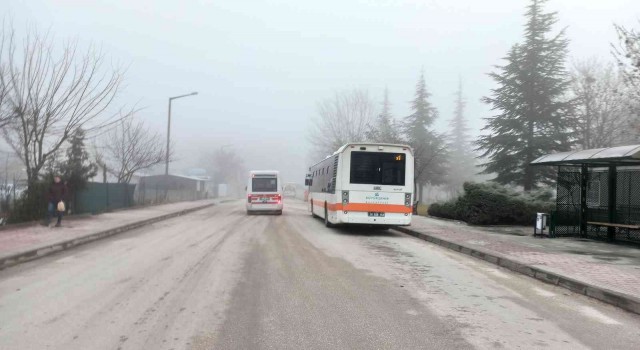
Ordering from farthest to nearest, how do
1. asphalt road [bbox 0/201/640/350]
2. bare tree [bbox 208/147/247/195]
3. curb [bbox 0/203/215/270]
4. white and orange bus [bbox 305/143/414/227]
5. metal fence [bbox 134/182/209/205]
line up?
bare tree [bbox 208/147/247/195] → metal fence [bbox 134/182/209/205] → white and orange bus [bbox 305/143/414/227] → curb [bbox 0/203/215/270] → asphalt road [bbox 0/201/640/350]

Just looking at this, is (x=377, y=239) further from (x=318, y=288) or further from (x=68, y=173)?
(x=68, y=173)

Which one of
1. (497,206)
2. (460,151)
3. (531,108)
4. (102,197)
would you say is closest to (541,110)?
(531,108)

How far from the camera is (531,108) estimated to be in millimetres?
30156

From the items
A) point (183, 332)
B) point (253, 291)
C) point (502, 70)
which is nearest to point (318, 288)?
point (253, 291)

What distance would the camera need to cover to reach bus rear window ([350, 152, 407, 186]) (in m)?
16.3

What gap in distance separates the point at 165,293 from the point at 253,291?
1.26 m

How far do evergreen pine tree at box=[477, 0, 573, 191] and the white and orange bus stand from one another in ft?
53.9

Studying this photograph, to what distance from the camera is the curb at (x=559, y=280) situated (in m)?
6.87

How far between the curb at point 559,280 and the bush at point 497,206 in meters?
Result: 6.64

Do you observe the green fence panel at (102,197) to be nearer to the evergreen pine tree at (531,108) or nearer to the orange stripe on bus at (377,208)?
the orange stripe on bus at (377,208)

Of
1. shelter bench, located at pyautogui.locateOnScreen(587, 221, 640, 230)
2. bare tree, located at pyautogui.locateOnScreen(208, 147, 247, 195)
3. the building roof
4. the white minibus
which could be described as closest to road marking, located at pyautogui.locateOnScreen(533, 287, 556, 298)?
the building roof

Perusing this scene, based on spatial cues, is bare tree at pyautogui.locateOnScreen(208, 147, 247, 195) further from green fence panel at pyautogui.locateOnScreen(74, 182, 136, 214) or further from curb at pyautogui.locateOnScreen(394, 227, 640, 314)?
curb at pyautogui.locateOnScreen(394, 227, 640, 314)

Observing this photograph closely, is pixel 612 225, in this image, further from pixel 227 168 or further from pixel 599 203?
pixel 227 168

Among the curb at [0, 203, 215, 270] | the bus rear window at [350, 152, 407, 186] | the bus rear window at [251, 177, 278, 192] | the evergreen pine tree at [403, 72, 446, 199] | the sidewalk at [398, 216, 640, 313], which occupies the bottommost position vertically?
the curb at [0, 203, 215, 270]
